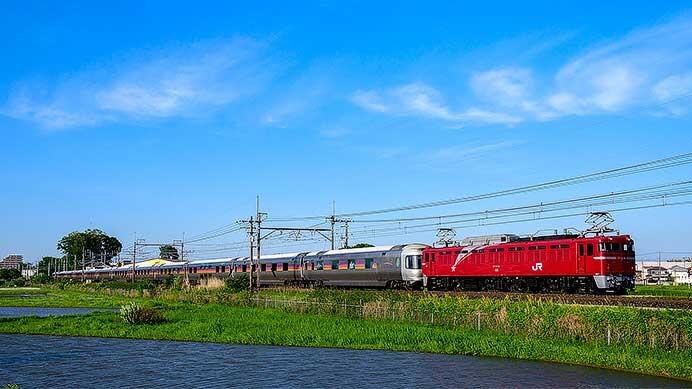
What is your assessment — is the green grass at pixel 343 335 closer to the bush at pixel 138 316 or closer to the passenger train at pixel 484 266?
the bush at pixel 138 316

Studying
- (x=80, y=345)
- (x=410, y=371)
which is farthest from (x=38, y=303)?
(x=410, y=371)

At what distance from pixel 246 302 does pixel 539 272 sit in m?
24.5

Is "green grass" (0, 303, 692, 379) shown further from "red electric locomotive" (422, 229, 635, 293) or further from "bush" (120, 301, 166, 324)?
"red electric locomotive" (422, 229, 635, 293)

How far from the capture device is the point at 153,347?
116ft

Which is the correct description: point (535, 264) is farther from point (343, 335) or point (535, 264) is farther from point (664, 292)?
point (343, 335)

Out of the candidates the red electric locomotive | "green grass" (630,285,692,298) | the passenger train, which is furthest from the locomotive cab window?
"green grass" (630,285,692,298)

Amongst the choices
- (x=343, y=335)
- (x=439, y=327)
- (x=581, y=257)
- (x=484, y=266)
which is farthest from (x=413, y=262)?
(x=343, y=335)

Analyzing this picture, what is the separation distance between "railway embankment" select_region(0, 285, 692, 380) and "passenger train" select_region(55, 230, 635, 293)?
9.19 meters

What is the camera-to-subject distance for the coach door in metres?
45.5

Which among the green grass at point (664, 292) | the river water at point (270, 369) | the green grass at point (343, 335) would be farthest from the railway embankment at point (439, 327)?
the green grass at point (664, 292)

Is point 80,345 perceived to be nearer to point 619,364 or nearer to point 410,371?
point 410,371

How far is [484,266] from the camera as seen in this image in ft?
177

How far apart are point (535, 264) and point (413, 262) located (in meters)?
13.9

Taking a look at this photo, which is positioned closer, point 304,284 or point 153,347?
point 153,347
